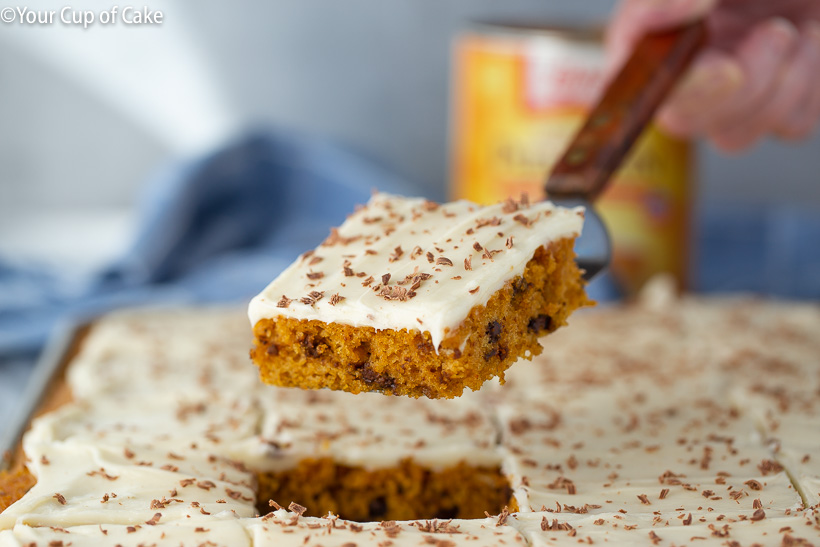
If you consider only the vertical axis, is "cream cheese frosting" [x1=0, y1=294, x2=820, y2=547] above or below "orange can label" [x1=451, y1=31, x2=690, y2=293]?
below

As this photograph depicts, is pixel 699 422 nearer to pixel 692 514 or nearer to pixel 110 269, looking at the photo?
pixel 692 514

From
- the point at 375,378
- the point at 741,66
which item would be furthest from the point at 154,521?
the point at 741,66

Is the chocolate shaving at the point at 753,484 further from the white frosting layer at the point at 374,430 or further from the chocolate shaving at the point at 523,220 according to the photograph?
the chocolate shaving at the point at 523,220

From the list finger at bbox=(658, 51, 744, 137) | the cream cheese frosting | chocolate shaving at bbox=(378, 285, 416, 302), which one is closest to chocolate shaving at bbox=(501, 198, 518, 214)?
chocolate shaving at bbox=(378, 285, 416, 302)

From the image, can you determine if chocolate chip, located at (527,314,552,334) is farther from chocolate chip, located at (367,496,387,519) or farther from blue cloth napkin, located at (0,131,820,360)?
blue cloth napkin, located at (0,131,820,360)

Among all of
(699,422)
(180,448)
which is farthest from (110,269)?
(699,422)

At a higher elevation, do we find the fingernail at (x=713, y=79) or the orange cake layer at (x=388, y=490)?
the fingernail at (x=713, y=79)

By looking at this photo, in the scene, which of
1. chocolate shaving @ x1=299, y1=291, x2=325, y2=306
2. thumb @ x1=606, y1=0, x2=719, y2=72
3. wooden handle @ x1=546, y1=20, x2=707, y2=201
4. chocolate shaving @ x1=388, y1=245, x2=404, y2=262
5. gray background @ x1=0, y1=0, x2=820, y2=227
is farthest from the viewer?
gray background @ x1=0, y1=0, x2=820, y2=227

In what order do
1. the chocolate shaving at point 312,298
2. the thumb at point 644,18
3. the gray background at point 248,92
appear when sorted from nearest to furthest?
the chocolate shaving at point 312,298
the thumb at point 644,18
the gray background at point 248,92

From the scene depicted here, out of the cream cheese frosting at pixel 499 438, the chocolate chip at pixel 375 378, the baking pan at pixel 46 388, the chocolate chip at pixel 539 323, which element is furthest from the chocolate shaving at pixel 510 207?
the baking pan at pixel 46 388
